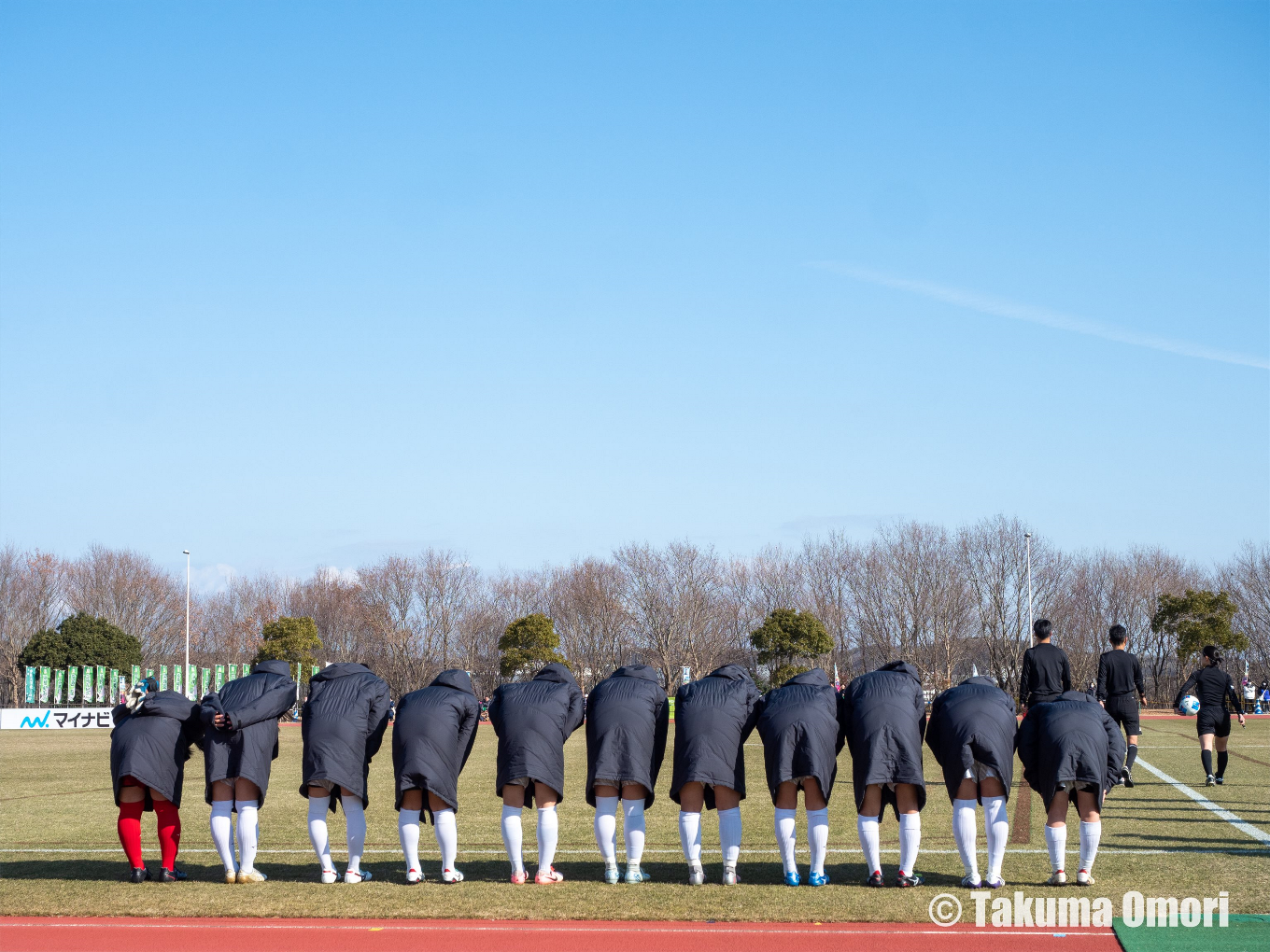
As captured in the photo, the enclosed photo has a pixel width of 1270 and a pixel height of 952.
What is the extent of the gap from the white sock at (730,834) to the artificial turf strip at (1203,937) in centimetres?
270

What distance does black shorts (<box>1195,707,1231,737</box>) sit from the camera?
607 inches

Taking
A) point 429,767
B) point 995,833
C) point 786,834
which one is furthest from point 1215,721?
point 429,767

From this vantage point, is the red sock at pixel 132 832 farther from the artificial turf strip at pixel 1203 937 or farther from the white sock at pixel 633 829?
the artificial turf strip at pixel 1203 937

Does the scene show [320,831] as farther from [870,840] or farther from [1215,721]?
[1215,721]

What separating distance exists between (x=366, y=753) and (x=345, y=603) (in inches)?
2918

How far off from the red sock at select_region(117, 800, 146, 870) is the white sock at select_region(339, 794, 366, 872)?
5.64 ft

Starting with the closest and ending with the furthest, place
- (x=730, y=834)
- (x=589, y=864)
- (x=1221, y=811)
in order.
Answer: (x=730, y=834) < (x=589, y=864) < (x=1221, y=811)

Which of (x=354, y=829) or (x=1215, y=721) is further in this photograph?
(x=1215, y=721)

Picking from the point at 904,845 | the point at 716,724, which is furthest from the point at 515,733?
the point at 904,845

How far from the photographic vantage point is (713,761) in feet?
29.6

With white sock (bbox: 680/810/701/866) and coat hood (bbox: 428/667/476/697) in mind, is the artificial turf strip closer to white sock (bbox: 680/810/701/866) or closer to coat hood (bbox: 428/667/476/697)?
white sock (bbox: 680/810/701/866)

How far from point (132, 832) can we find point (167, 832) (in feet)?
0.88

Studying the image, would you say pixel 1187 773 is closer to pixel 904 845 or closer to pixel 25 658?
pixel 904 845

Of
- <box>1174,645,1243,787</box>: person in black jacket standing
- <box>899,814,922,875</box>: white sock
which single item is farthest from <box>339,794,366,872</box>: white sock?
<box>1174,645,1243,787</box>: person in black jacket standing
